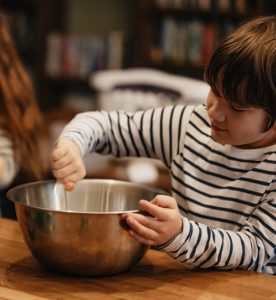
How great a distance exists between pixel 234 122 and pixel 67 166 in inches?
11.8

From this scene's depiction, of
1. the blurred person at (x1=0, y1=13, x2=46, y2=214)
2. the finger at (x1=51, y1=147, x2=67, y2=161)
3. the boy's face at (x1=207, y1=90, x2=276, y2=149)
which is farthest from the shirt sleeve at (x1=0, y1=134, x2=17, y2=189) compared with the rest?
the boy's face at (x1=207, y1=90, x2=276, y2=149)

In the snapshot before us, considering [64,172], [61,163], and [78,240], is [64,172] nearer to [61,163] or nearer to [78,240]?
[61,163]

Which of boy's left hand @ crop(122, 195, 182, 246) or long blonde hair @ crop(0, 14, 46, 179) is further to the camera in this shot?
long blonde hair @ crop(0, 14, 46, 179)

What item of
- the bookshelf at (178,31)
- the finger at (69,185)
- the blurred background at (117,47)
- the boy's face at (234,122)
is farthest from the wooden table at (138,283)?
the bookshelf at (178,31)

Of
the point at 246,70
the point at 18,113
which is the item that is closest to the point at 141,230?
the point at 246,70

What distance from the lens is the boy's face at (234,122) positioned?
3.69 feet

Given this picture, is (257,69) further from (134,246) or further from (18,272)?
(18,272)

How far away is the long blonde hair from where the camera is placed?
6.17ft

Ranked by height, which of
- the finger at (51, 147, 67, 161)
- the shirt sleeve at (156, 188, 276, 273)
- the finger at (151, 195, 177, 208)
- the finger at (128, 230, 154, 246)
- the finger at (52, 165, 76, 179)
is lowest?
the shirt sleeve at (156, 188, 276, 273)

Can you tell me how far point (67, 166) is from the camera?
3.84 ft

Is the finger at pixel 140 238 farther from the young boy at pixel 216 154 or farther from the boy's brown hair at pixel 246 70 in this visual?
the boy's brown hair at pixel 246 70

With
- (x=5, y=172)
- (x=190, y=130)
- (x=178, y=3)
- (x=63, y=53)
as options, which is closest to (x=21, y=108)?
(x=5, y=172)

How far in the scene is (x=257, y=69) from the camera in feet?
3.53

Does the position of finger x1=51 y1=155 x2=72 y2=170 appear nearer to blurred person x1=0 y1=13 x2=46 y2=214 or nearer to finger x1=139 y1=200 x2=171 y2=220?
finger x1=139 y1=200 x2=171 y2=220
